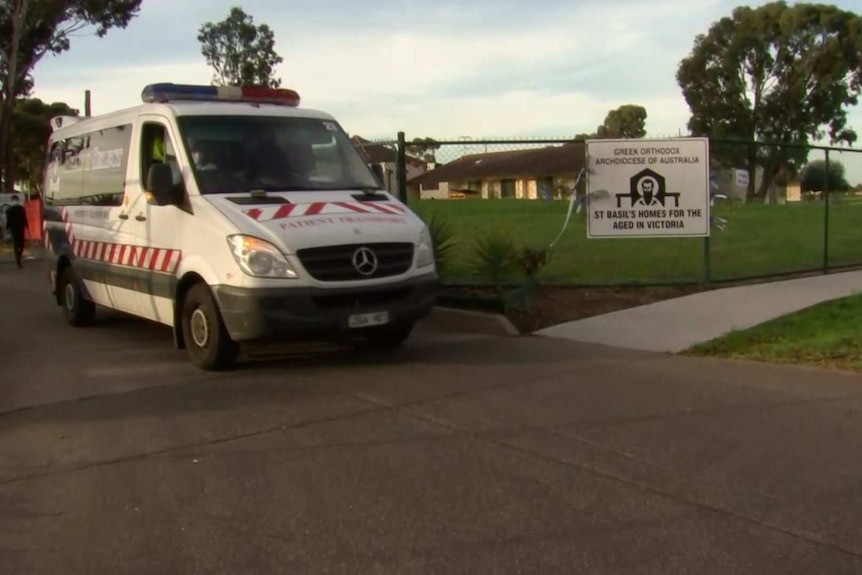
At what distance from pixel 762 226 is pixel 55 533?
23.9 meters

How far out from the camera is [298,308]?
8125 mm

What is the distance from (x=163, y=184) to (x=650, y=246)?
14185 mm

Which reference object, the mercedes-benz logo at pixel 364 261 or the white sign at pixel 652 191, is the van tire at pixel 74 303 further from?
the white sign at pixel 652 191

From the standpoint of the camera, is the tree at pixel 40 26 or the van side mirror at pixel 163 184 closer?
the van side mirror at pixel 163 184

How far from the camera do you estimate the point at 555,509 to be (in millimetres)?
5098

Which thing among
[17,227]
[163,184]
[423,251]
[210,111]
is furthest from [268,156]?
[17,227]

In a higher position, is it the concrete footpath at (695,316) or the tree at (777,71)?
the tree at (777,71)

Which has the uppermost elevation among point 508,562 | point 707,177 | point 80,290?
point 707,177

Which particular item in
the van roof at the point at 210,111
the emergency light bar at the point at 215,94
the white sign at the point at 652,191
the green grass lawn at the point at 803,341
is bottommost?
the green grass lawn at the point at 803,341

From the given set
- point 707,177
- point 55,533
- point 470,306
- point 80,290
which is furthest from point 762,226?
point 55,533

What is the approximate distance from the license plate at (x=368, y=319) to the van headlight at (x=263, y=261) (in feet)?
2.02

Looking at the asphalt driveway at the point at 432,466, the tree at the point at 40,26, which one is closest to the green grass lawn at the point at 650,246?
the asphalt driveway at the point at 432,466

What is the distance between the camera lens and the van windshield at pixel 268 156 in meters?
9.03

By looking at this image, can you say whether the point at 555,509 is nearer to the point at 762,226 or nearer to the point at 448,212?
the point at 448,212
